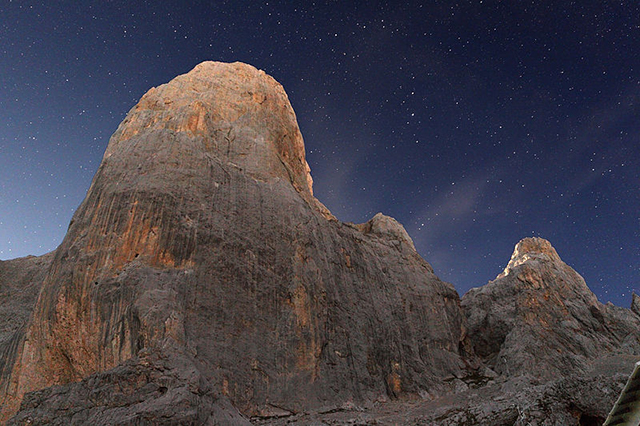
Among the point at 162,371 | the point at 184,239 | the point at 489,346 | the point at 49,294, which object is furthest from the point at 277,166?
the point at 489,346

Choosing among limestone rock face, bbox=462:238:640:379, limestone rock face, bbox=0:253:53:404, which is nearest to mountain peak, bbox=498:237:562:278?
limestone rock face, bbox=462:238:640:379

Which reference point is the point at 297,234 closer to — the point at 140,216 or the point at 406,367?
the point at 140,216

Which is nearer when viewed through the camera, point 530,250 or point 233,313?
point 233,313

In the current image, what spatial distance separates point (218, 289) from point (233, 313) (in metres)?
1.99

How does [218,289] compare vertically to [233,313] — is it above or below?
above

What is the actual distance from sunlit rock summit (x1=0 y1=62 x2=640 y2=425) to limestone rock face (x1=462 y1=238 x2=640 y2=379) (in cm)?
24

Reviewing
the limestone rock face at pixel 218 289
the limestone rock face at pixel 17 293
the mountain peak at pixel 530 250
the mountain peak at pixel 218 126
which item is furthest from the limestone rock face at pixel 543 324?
the limestone rock face at pixel 17 293

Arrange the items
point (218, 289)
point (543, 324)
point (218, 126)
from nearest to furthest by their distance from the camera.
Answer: point (218, 289)
point (218, 126)
point (543, 324)

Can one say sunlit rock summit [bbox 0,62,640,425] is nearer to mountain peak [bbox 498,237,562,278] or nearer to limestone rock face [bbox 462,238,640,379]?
limestone rock face [bbox 462,238,640,379]

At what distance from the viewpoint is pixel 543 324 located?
4738 cm

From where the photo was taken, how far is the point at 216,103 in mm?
43000

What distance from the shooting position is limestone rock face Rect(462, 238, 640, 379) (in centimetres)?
4241

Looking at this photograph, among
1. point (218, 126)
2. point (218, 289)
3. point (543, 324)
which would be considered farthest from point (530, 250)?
point (218, 289)

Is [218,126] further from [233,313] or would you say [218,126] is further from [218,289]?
[233,313]
